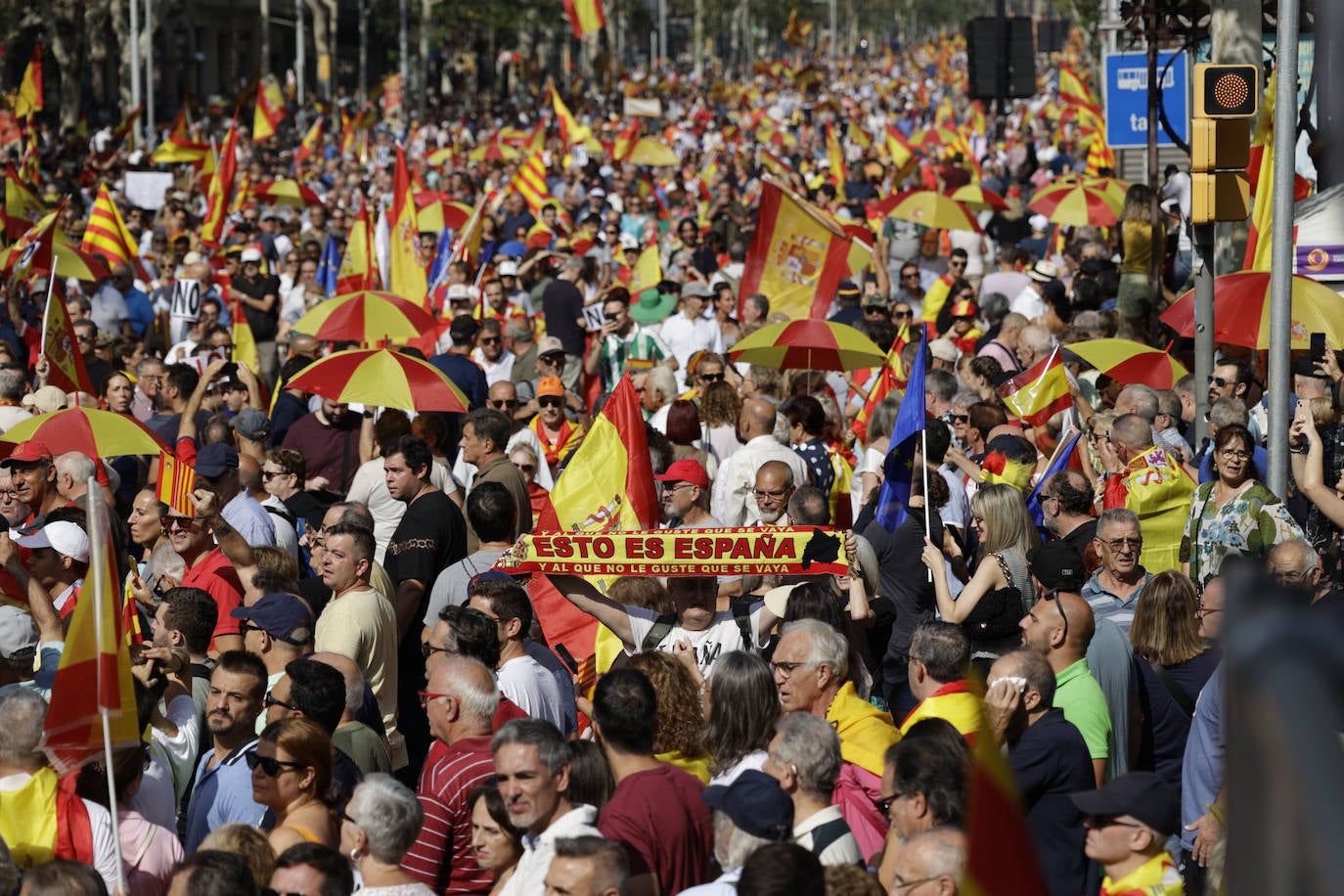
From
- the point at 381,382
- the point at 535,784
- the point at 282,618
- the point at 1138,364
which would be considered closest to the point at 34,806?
the point at 535,784

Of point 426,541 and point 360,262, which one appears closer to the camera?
point 426,541

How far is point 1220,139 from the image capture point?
8.19 m

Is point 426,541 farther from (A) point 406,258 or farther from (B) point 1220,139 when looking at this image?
(A) point 406,258

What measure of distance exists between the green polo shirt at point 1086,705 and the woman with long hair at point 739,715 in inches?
36.2

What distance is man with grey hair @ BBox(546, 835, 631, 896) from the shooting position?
11.6ft

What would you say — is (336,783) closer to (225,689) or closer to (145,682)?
(225,689)

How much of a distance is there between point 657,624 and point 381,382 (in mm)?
2991

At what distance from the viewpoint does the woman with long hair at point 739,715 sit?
4609 millimetres

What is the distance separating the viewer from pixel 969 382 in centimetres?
994

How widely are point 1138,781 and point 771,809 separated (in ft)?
2.57

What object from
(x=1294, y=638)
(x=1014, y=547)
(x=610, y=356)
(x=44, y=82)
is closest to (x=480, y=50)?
(x=44, y=82)

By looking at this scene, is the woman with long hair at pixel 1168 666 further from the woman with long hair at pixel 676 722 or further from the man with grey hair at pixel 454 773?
the man with grey hair at pixel 454 773

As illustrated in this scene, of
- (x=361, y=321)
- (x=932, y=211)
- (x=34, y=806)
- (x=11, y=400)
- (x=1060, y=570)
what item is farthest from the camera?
(x=932, y=211)

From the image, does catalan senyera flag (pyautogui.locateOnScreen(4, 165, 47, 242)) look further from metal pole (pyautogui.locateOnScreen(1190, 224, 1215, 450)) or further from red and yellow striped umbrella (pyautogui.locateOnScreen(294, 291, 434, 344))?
metal pole (pyautogui.locateOnScreen(1190, 224, 1215, 450))
